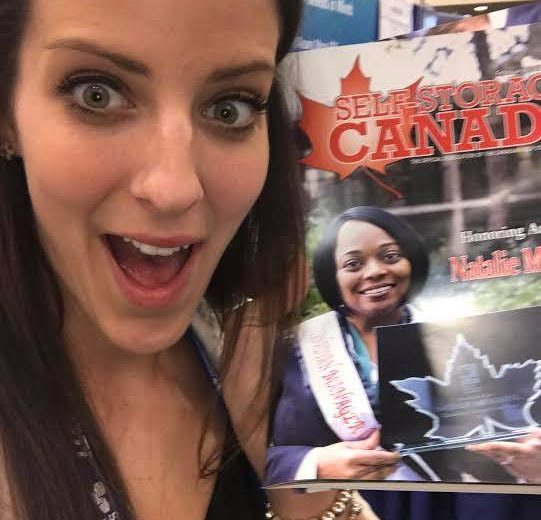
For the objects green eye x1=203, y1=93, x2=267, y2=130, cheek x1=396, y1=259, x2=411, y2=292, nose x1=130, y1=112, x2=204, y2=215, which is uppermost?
green eye x1=203, y1=93, x2=267, y2=130

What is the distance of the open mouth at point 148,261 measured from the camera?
41 centimetres

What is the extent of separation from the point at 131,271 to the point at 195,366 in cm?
16

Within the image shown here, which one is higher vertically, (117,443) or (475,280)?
(475,280)

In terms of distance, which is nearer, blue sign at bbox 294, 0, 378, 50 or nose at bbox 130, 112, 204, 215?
nose at bbox 130, 112, 204, 215

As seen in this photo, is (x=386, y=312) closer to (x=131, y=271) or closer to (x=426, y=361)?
(x=426, y=361)

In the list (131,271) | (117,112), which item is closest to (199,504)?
(131,271)

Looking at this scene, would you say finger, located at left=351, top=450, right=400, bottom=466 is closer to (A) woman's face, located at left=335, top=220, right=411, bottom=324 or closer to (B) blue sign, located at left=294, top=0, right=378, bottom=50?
(A) woman's face, located at left=335, top=220, right=411, bottom=324

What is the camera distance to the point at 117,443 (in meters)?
0.47

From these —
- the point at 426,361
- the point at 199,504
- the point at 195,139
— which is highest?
the point at 195,139

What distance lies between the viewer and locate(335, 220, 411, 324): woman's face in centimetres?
42

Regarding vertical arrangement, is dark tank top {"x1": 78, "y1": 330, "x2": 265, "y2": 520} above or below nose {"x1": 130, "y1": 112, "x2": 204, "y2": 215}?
below

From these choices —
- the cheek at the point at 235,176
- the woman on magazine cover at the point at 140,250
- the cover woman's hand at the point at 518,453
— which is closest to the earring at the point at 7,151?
the woman on magazine cover at the point at 140,250

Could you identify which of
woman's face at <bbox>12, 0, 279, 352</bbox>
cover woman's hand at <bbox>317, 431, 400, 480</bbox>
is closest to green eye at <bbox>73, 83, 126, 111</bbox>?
woman's face at <bbox>12, 0, 279, 352</bbox>

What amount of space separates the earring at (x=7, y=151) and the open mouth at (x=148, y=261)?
0.08m
